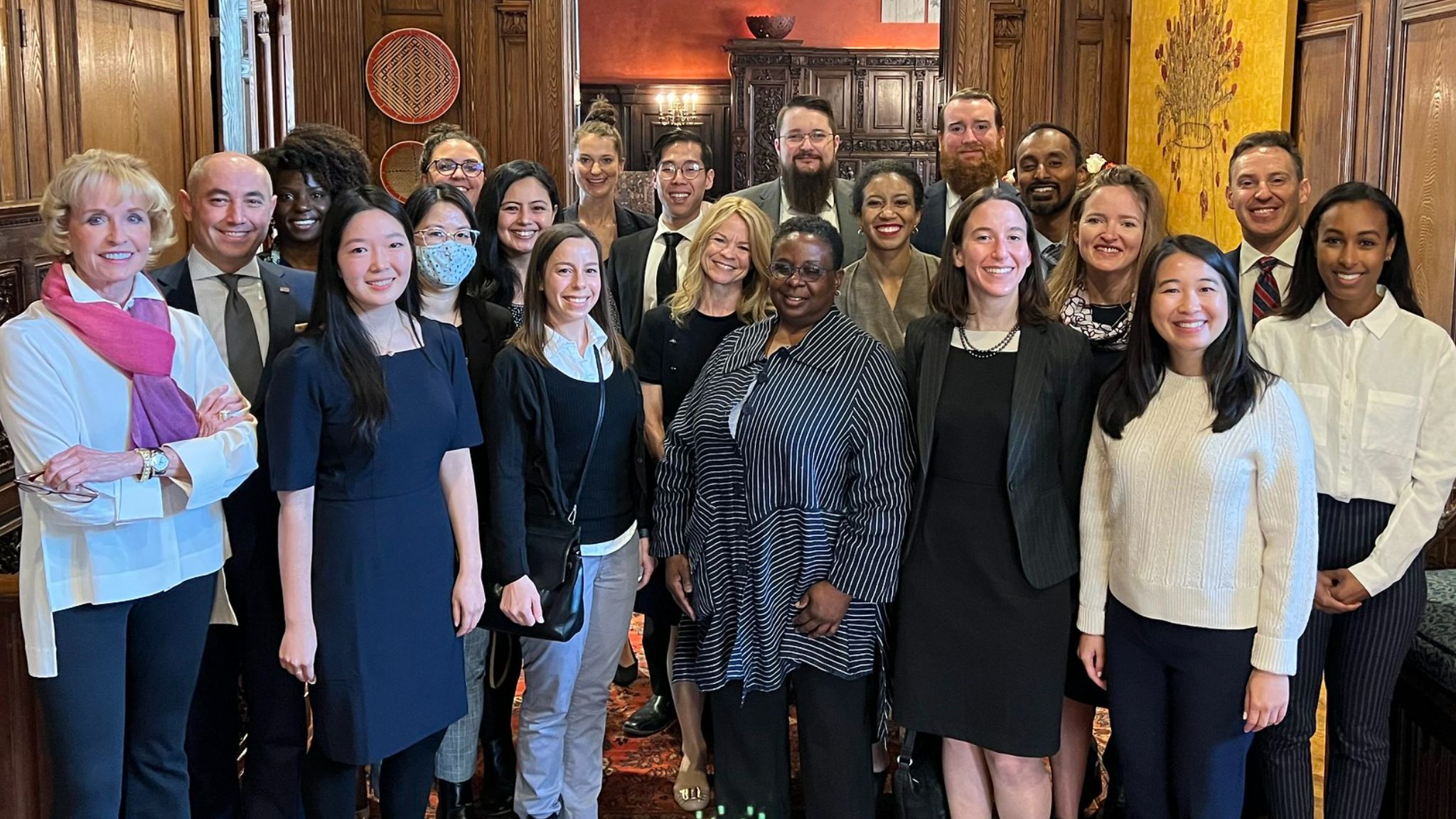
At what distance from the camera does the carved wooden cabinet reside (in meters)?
12.9

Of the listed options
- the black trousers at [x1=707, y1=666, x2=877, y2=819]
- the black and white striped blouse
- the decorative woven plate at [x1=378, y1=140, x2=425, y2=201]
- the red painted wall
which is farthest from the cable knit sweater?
the red painted wall

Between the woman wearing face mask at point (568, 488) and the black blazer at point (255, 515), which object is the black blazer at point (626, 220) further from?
the black blazer at point (255, 515)

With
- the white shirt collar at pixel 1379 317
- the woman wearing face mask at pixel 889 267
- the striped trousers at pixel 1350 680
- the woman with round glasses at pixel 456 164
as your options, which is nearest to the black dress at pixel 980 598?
the striped trousers at pixel 1350 680

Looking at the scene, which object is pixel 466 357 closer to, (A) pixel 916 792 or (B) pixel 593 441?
(B) pixel 593 441

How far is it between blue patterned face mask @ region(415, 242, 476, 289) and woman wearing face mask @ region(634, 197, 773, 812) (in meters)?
0.59

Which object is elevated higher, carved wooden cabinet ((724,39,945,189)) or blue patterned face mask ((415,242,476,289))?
carved wooden cabinet ((724,39,945,189))

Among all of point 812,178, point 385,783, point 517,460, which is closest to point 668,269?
point 812,178

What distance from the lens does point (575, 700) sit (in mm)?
3033

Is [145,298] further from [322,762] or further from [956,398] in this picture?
[956,398]

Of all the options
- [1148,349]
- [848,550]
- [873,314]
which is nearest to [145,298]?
[848,550]

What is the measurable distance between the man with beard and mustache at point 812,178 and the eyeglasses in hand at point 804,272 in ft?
3.59

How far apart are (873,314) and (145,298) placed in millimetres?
1878

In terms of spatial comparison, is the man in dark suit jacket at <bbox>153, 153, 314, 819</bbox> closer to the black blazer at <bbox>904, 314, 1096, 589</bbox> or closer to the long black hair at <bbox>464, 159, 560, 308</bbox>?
the long black hair at <bbox>464, 159, 560, 308</bbox>

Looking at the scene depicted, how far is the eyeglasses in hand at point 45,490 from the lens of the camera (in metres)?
2.29
